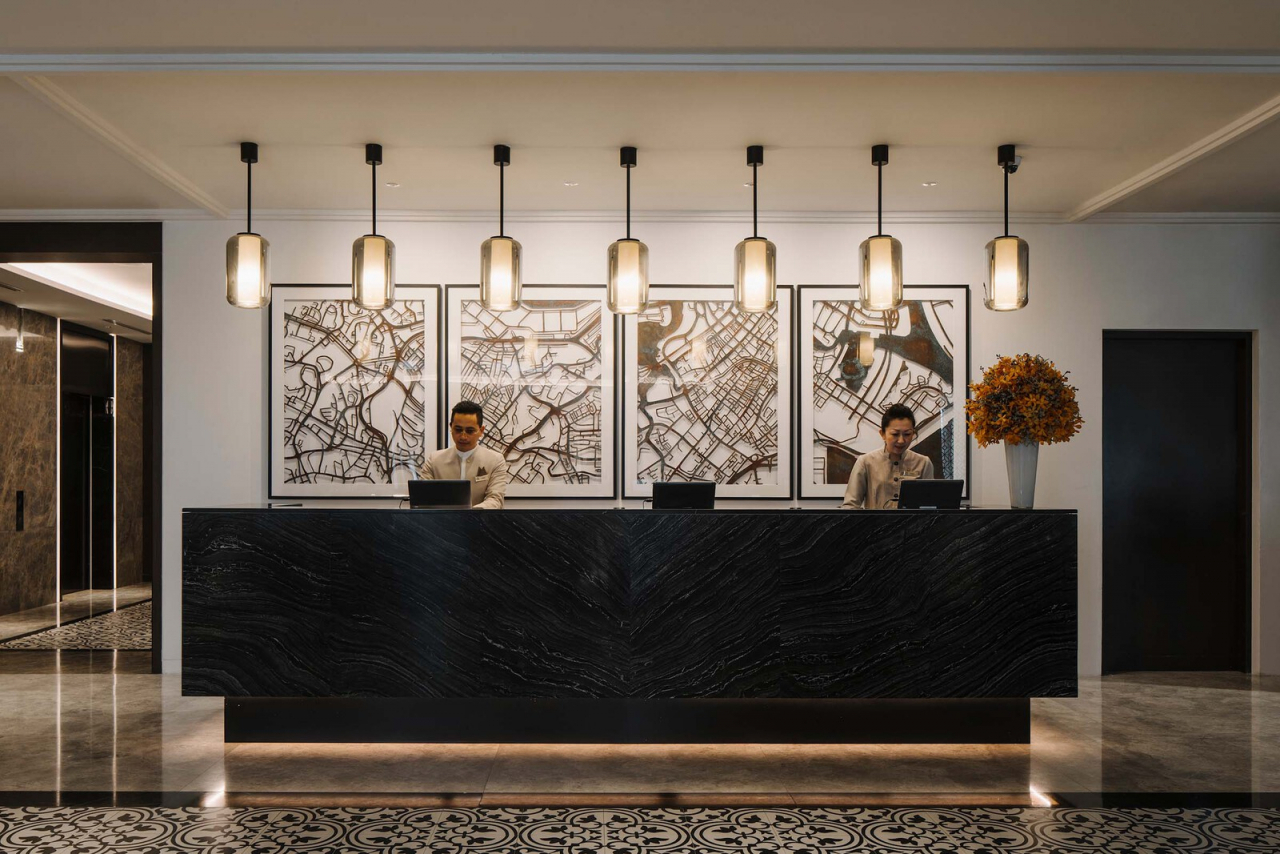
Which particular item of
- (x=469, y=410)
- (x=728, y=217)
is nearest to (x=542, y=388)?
(x=469, y=410)

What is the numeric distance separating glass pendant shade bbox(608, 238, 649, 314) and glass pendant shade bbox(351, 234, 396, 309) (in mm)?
1076

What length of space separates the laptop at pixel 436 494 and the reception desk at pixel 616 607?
Answer: 20 cm

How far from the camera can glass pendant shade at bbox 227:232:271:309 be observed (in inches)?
171

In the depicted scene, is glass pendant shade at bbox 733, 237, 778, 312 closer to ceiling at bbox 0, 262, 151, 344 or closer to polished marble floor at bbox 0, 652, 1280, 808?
polished marble floor at bbox 0, 652, 1280, 808

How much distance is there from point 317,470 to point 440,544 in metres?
2.13

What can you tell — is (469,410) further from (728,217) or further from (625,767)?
(625,767)

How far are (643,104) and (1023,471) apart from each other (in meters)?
2.35

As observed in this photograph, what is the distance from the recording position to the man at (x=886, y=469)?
4.91 meters

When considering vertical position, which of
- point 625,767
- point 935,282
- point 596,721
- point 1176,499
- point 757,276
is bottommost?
point 625,767

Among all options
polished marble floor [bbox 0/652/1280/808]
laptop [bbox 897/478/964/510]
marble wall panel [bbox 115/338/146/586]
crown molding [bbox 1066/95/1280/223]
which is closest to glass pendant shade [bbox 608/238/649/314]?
laptop [bbox 897/478/964/510]

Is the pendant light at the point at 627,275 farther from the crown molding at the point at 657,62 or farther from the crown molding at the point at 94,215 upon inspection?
the crown molding at the point at 94,215

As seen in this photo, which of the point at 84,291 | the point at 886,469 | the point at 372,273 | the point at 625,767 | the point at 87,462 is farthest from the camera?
the point at 87,462

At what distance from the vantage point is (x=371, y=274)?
4340 millimetres

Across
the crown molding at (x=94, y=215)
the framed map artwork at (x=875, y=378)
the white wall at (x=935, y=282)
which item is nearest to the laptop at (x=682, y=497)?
the framed map artwork at (x=875, y=378)
